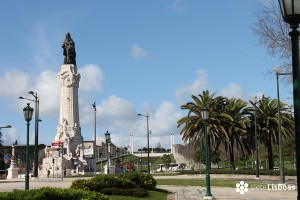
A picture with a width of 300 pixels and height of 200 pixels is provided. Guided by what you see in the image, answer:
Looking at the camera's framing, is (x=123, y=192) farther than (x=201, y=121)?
No

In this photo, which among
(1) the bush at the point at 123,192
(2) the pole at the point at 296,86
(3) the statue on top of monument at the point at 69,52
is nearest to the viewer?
(2) the pole at the point at 296,86

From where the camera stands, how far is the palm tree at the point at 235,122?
2100 inches

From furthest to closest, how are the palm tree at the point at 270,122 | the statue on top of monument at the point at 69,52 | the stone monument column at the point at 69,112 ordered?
the statue on top of monument at the point at 69,52 → the stone monument column at the point at 69,112 → the palm tree at the point at 270,122

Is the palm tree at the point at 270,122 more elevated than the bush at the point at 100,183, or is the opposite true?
the palm tree at the point at 270,122

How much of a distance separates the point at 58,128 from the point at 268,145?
38.7m

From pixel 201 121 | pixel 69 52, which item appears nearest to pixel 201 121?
pixel 201 121

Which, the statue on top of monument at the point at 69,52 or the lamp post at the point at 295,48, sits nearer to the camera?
the lamp post at the point at 295,48

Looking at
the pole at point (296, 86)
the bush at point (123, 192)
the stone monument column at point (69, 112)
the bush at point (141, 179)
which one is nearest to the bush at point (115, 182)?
Result: the bush at point (141, 179)

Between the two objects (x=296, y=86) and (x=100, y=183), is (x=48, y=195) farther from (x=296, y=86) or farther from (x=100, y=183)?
(x=100, y=183)

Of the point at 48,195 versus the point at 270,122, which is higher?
the point at 270,122

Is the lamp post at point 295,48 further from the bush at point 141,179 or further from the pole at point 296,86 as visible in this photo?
the bush at point 141,179

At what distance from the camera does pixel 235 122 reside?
54.0 meters

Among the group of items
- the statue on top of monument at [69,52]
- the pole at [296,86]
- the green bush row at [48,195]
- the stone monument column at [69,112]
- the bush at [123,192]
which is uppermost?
the statue on top of monument at [69,52]

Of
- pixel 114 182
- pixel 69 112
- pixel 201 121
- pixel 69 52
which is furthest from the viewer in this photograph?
pixel 69 52
